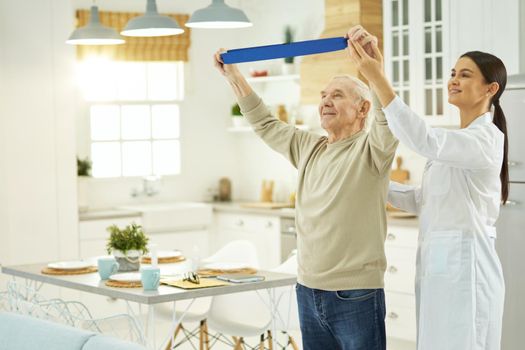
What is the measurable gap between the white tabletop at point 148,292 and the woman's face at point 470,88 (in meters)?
1.61

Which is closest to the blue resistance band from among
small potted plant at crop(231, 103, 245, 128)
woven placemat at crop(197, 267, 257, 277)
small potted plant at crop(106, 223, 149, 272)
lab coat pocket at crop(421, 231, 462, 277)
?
lab coat pocket at crop(421, 231, 462, 277)

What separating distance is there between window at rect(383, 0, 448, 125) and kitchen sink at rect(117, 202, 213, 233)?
1.95 m

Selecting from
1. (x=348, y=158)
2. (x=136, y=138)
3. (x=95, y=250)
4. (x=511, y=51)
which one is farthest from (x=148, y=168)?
(x=348, y=158)

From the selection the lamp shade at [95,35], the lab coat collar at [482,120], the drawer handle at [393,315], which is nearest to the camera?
the lab coat collar at [482,120]

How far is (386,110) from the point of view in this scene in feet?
8.78

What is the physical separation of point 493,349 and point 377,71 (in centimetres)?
100

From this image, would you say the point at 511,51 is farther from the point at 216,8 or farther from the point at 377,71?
the point at 377,71

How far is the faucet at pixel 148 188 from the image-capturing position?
7906 mm

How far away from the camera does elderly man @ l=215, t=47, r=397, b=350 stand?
309 cm

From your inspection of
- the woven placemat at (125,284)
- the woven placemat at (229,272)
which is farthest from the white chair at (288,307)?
the woven placemat at (125,284)

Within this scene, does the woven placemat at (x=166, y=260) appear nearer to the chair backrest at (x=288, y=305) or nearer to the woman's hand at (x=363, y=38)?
the chair backrest at (x=288, y=305)

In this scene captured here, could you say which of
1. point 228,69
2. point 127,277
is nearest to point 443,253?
point 228,69

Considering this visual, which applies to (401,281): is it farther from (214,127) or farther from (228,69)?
(228,69)

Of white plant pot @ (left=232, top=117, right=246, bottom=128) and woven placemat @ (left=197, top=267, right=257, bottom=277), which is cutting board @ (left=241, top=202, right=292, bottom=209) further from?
woven placemat @ (left=197, top=267, right=257, bottom=277)
